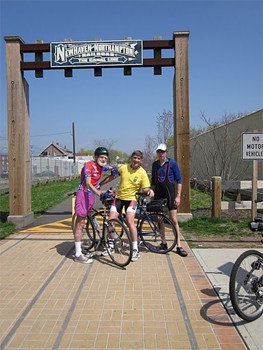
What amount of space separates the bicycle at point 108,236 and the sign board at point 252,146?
151 inches

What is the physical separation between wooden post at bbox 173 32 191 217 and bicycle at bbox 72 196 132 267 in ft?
9.90

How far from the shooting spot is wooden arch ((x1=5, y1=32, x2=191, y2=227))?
8234 millimetres

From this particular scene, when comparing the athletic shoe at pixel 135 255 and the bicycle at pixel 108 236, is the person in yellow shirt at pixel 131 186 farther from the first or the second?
the bicycle at pixel 108 236

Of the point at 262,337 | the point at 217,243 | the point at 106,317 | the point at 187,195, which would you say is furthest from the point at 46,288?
the point at 187,195

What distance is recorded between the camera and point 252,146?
7.98 metres

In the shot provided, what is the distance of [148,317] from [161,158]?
9.54ft

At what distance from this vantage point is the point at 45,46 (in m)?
8.40

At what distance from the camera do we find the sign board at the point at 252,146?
7965mm

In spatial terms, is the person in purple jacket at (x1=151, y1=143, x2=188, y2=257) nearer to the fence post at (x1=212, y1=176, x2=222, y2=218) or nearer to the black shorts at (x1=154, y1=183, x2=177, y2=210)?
the black shorts at (x1=154, y1=183, x2=177, y2=210)

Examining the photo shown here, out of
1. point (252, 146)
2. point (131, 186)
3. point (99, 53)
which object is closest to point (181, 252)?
point (131, 186)

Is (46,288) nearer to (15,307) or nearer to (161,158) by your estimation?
(15,307)

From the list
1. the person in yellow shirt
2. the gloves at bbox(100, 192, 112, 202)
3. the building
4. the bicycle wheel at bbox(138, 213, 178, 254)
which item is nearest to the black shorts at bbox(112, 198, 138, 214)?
the person in yellow shirt

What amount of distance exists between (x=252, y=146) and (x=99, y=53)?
4.13 meters

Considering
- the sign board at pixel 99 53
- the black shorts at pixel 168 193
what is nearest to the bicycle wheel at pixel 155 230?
the black shorts at pixel 168 193
